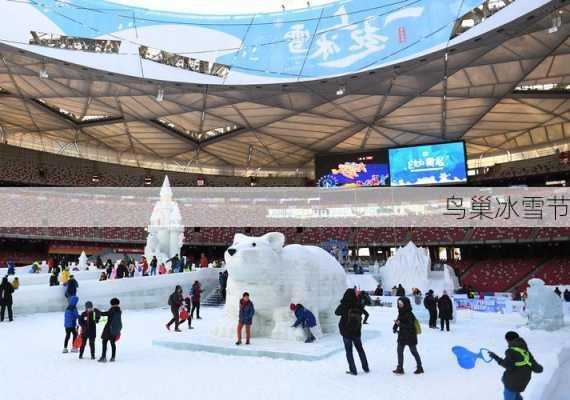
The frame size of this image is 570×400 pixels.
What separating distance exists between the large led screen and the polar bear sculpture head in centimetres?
3475

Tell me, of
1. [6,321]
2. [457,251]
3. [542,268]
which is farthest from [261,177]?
[6,321]

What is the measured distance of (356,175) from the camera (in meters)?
44.0

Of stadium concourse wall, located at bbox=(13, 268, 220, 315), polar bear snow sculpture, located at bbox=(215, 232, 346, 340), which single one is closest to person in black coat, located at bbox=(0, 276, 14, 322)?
stadium concourse wall, located at bbox=(13, 268, 220, 315)

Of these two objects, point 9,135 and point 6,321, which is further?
point 9,135

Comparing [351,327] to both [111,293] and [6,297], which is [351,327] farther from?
[111,293]

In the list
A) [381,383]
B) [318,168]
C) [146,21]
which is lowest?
[381,383]

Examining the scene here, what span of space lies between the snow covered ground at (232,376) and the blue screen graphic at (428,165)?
31.8 metres

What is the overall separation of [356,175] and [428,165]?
655cm

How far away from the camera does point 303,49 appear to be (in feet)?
96.9

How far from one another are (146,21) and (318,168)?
22.4 metres

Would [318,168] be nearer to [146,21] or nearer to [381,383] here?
[146,21]

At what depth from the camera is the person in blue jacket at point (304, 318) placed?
9445 mm

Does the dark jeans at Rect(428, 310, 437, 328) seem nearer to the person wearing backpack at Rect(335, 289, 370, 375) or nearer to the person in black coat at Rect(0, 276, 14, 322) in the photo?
the person wearing backpack at Rect(335, 289, 370, 375)

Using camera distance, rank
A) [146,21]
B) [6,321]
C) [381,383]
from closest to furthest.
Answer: [381,383] < [6,321] < [146,21]
